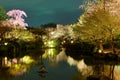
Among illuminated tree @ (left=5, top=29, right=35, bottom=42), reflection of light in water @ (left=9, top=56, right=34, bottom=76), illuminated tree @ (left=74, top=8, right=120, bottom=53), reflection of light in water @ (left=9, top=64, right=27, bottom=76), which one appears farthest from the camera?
illuminated tree @ (left=5, top=29, right=35, bottom=42)

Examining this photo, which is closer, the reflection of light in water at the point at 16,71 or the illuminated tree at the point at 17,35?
the reflection of light in water at the point at 16,71

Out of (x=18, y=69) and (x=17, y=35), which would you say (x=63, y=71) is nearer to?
(x=18, y=69)

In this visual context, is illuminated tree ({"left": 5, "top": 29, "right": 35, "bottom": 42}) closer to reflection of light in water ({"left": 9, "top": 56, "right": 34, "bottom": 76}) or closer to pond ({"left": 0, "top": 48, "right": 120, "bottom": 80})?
reflection of light in water ({"left": 9, "top": 56, "right": 34, "bottom": 76})

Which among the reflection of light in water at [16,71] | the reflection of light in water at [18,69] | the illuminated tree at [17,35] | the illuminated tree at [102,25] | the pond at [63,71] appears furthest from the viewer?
the illuminated tree at [17,35]

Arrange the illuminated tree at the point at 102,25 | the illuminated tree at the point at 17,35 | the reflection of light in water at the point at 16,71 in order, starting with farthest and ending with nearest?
1. the illuminated tree at the point at 17,35
2. the illuminated tree at the point at 102,25
3. the reflection of light in water at the point at 16,71

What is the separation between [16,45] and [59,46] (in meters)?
49.8

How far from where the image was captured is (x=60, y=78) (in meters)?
36.0

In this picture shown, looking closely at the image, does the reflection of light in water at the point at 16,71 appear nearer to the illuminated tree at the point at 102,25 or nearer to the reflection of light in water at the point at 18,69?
the reflection of light in water at the point at 18,69

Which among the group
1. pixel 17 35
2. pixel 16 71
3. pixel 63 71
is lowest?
pixel 63 71

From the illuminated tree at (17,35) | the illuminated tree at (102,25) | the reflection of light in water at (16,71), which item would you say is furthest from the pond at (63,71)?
the illuminated tree at (17,35)

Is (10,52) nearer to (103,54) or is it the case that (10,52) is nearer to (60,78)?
(103,54)

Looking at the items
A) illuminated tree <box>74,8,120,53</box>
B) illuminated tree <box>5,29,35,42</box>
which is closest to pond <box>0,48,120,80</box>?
illuminated tree <box>74,8,120,53</box>

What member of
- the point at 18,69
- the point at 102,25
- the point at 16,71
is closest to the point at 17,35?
the point at 102,25

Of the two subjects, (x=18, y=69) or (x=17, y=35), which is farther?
(x=17, y=35)
